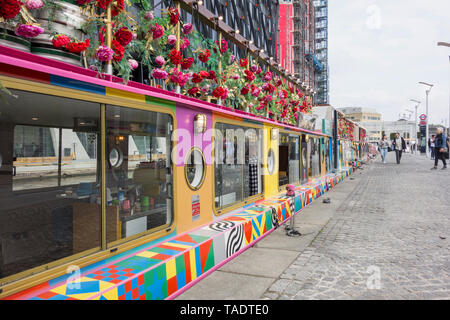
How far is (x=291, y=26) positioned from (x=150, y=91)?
64496 mm

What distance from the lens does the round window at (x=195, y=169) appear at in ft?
15.3

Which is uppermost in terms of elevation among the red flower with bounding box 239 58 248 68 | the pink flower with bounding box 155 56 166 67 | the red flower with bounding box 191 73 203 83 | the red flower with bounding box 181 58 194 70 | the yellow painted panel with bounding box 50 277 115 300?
the red flower with bounding box 239 58 248 68

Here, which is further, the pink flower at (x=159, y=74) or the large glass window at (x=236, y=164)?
the large glass window at (x=236, y=164)

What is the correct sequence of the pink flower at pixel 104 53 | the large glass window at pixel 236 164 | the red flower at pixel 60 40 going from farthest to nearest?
the large glass window at pixel 236 164 < the pink flower at pixel 104 53 < the red flower at pixel 60 40

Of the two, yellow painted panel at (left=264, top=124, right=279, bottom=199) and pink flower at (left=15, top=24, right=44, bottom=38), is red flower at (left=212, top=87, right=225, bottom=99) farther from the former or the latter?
pink flower at (left=15, top=24, right=44, bottom=38)

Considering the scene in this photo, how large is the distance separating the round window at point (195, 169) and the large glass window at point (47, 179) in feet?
4.13

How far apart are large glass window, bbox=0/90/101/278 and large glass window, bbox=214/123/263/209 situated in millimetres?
2092

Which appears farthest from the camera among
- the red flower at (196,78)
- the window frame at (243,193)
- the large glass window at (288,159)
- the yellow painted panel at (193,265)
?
the large glass window at (288,159)

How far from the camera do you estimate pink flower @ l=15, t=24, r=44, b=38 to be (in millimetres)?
2658

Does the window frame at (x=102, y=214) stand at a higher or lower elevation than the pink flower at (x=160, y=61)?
lower

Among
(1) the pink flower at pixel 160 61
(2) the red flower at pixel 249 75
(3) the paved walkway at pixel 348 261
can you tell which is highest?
(2) the red flower at pixel 249 75

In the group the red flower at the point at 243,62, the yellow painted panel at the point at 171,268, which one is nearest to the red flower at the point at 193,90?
the red flower at the point at 243,62

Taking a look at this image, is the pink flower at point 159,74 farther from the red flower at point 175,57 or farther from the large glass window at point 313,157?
the large glass window at point 313,157

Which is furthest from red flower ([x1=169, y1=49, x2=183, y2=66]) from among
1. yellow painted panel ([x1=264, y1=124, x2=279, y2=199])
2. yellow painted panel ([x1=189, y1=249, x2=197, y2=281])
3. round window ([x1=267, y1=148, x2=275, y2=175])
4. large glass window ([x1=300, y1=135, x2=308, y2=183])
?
large glass window ([x1=300, y1=135, x2=308, y2=183])
